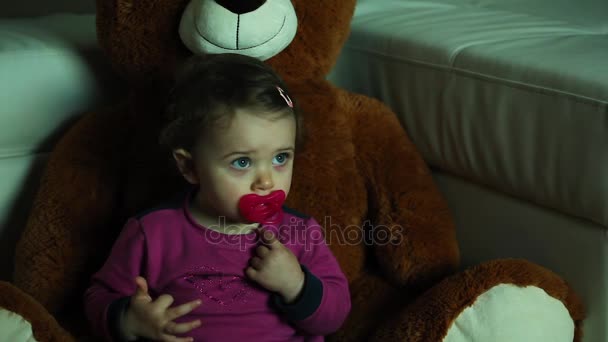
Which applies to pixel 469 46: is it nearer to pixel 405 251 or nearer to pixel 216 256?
pixel 405 251

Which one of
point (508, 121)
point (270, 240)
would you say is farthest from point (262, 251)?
point (508, 121)

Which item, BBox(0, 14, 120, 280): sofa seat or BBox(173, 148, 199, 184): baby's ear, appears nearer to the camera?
BBox(173, 148, 199, 184): baby's ear

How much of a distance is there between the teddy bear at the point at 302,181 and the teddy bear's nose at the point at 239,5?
0.10 feet

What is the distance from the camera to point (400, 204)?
1007 mm

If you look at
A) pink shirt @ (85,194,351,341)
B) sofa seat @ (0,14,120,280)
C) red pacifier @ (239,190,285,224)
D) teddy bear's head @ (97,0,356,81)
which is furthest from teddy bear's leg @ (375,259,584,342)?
sofa seat @ (0,14,120,280)

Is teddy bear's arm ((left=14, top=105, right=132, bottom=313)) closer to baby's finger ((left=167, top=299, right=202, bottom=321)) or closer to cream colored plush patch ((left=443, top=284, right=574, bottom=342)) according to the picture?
baby's finger ((left=167, top=299, right=202, bottom=321))

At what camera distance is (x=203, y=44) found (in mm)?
889

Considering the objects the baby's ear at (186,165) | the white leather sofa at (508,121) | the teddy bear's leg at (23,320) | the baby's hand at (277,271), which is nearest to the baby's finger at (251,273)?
the baby's hand at (277,271)

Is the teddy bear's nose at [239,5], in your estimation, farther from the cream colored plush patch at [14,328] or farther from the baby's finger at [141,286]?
the cream colored plush patch at [14,328]

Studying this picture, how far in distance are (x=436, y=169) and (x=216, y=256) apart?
43 centimetres

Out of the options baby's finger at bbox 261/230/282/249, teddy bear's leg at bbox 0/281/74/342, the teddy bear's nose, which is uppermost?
the teddy bear's nose

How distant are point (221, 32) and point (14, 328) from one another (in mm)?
417

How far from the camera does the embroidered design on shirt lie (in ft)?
2.79

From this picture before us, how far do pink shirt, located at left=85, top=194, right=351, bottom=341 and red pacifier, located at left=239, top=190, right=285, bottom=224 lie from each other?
7 centimetres
